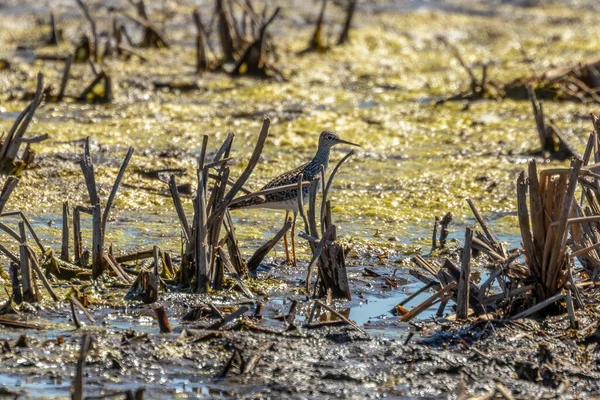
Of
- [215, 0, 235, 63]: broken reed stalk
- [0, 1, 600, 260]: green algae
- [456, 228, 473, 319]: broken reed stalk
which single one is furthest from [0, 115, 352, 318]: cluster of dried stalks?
[215, 0, 235, 63]: broken reed stalk

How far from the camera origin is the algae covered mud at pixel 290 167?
4992 millimetres

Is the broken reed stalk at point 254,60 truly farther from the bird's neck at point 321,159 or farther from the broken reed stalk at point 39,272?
the broken reed stalk at point 39,272

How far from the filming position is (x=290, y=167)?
9695 mm

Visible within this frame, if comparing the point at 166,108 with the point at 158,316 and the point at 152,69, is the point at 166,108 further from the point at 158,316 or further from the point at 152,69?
the point at 158,316

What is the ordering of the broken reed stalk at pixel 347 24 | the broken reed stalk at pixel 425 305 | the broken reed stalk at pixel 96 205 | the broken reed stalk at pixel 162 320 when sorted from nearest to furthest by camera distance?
the broken reed stalk at pixel 162 320 < the broken reed stalk at pixel 425 305 < the broken reed stalk at pixel 96 205 < the broken reed stalk at pixel 347 24

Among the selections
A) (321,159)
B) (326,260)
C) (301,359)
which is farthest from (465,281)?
(321,159)

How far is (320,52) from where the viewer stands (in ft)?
49.5

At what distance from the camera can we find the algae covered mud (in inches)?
197

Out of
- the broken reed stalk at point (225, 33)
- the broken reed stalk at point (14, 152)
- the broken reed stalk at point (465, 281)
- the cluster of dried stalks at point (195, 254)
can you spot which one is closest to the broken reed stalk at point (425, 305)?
the broken reed stalk at point (465, 281)

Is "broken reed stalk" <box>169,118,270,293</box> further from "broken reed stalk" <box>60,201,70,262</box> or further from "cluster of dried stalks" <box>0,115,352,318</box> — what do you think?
"broken reed stalk" <box>60,201,70,262</box>

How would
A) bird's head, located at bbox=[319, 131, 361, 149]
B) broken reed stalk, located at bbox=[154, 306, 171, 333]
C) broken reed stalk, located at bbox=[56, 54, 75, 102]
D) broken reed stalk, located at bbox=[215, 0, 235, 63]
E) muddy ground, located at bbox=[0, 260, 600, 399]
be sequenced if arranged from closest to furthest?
muddy ground, located at bbox=[0, 260, 600, 399] < broken reed stalk, located at bbox=[154, 306, 171, 333] < bird's head, located at bbox=[319, 131, 361, 149] < broken reed stalk, located at bbox=[56, 54, 75, 102] < broken reed stalk, located at bbox=[215, 0, 235, 63]

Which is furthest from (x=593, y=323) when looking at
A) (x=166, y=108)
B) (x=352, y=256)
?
(x=166, y=108)

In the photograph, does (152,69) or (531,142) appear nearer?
(531,142)

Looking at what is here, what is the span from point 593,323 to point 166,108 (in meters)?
6.92
